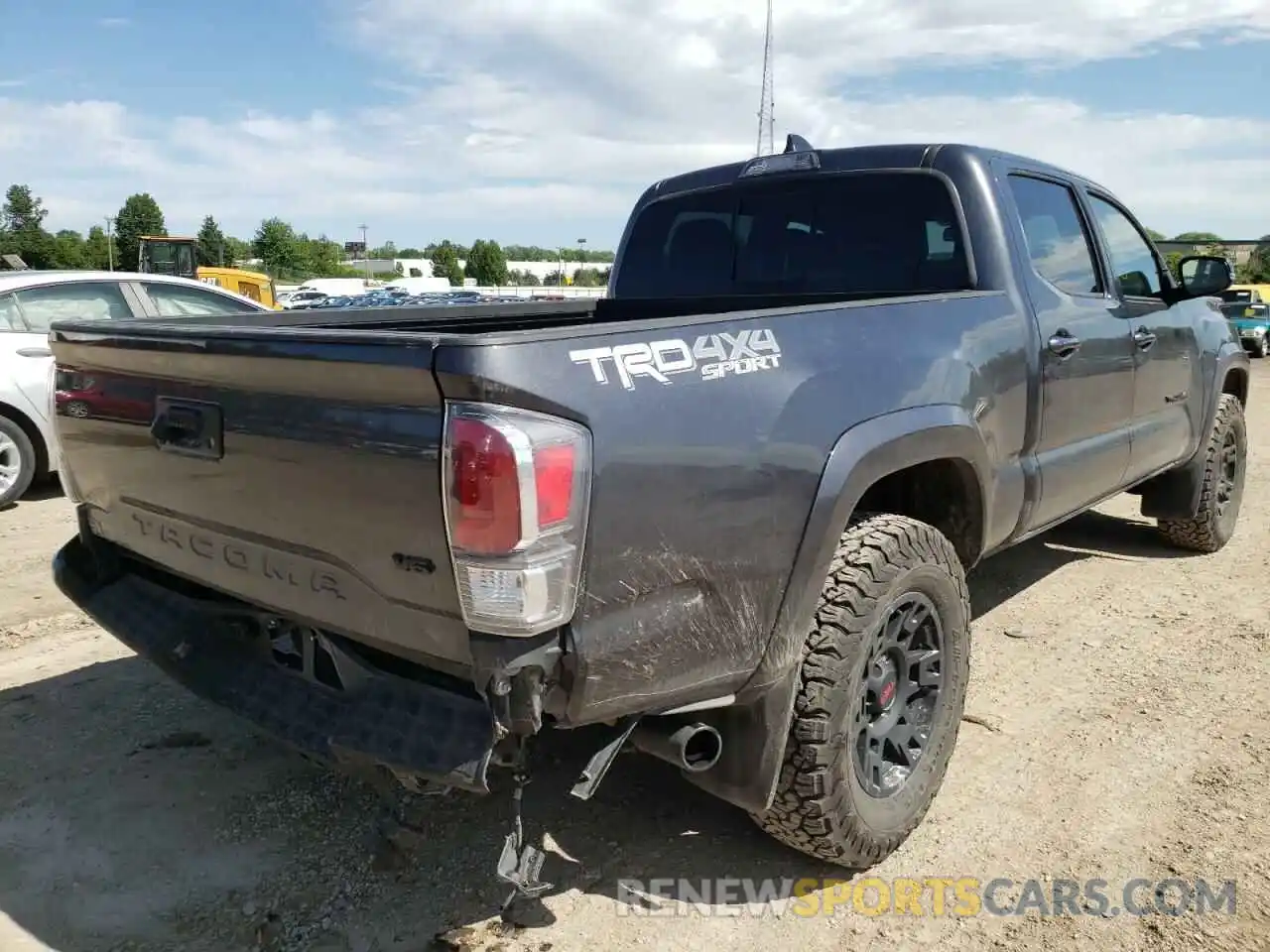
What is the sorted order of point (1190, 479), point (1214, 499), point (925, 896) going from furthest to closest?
1. point (1214, 499)
2. point (1190, 479)
3. point (925, 896)

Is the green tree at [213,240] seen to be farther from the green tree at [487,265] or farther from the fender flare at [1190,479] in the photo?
the fender flare at [1190,479]

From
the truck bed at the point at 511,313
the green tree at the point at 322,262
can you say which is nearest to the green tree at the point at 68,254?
the green tree at the point at 322,262

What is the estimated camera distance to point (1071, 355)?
366 centimetres

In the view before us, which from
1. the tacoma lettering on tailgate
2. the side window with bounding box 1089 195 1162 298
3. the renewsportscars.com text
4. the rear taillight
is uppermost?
the side window with bounding box 1089 195 1162 298

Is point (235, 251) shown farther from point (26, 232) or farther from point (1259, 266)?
point (1259, 266)

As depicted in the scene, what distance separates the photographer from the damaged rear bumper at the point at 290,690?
2004mm

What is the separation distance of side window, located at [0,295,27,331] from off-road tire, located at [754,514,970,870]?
6.59 meters

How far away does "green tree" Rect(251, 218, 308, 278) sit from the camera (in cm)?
9125

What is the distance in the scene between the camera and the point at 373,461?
1991 millimetres

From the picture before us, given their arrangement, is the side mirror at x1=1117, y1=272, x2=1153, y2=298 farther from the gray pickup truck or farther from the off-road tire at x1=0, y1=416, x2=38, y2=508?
the off-road tire at x1=0, y1=416, x2=38, y2=508

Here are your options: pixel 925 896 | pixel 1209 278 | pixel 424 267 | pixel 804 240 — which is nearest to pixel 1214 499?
pixel 1209 278

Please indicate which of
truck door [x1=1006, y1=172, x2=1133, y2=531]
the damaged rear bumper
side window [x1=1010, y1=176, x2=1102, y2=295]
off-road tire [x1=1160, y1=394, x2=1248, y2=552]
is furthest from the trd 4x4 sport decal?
off-road tire [x1=1160, y1=394, x2=1248, y2=552]

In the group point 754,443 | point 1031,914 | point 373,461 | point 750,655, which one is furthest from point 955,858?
point 373,461

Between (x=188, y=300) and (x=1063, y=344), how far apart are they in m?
6.68
